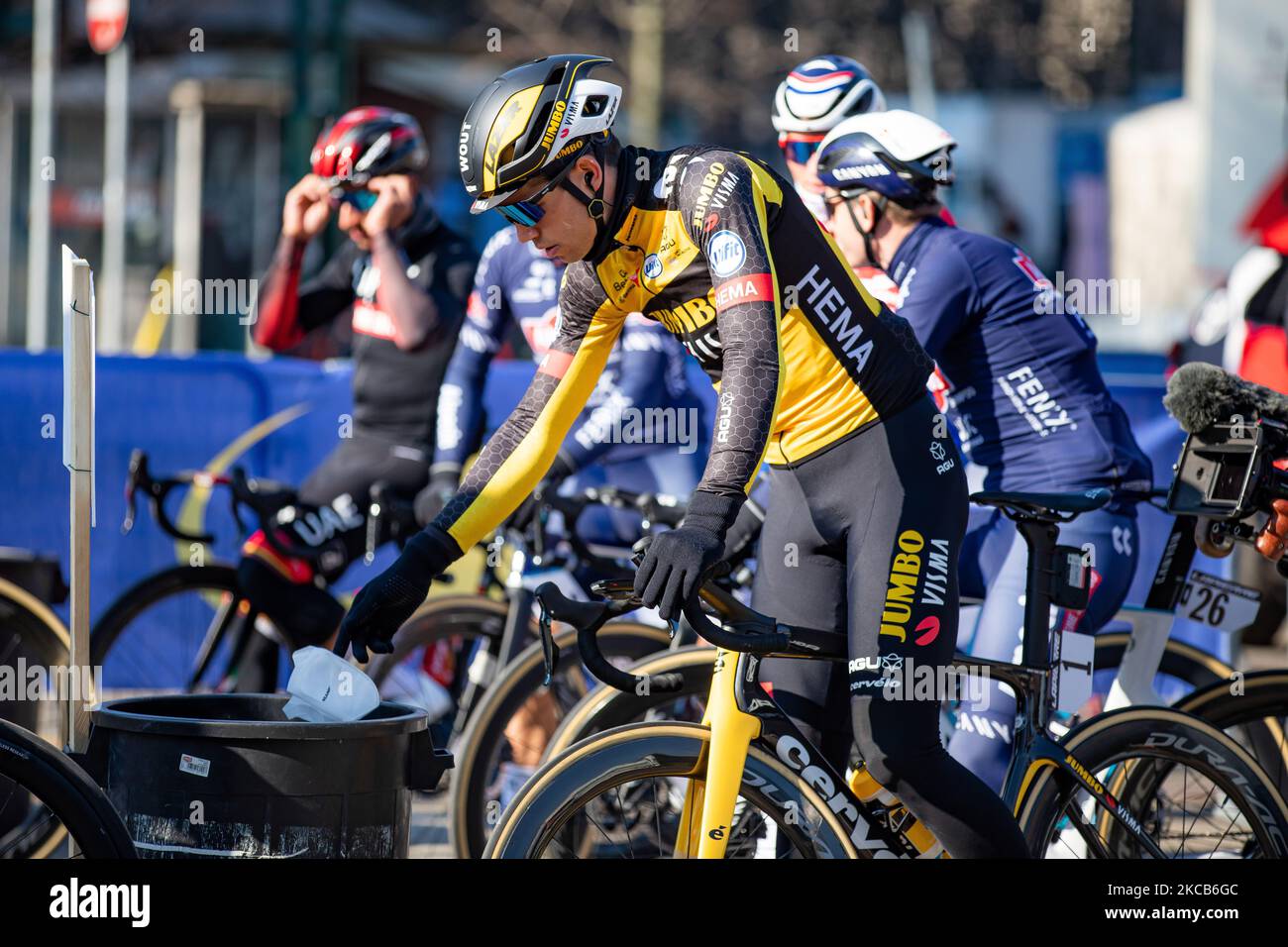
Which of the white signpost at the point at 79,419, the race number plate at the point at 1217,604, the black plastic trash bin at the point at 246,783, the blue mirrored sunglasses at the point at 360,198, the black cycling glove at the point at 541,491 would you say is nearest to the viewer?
the black plastic trash bin at the point at 246,783

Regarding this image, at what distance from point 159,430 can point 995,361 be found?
14.3 ft

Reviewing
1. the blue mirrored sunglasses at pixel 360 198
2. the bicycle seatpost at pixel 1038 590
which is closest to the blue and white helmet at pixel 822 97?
the blue mirrored sunglasses at pixel 360 198

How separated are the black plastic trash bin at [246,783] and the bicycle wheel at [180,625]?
108 inches

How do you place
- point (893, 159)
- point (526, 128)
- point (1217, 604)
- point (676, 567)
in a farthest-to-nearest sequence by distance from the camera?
point (1217, 604)
point (893, 159)
point (526, 128)
point (676, 567)

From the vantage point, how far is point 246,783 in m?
3.56

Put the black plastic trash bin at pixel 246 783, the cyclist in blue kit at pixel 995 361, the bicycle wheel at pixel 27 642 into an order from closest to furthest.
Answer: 1. the black plastic trash bin at pixel 246 783
2. the cyclist in blue kit at pixel 995 361
3. the bicycle wheel at pixel 27 642

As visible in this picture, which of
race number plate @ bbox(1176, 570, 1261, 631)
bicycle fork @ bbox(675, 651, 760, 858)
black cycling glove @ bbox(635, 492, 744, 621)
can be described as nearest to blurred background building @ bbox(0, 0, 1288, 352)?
race number plate @ bbox(1176, 570, 1261, 631)

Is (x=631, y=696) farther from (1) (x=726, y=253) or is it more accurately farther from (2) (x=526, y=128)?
(2) (x=526, y=128)

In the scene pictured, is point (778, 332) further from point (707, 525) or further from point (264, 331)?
point (264, 331)

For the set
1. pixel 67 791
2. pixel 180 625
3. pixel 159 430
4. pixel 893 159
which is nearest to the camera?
pixel 67 791

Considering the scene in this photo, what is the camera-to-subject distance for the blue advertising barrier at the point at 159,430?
7.78 m

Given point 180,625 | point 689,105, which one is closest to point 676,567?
point 180,625

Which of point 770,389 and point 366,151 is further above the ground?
point 366,151

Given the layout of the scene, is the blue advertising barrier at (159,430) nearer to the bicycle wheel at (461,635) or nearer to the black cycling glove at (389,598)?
the bicycle wheel at (461,635)
